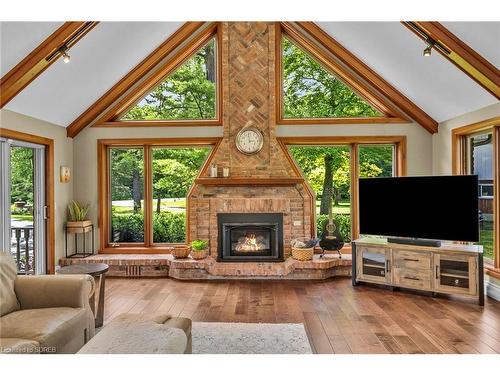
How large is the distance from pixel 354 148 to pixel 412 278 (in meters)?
2.30

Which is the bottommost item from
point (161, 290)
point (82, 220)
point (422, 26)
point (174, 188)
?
point (161, 290)

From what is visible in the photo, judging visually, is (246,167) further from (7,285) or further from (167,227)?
(7,285)

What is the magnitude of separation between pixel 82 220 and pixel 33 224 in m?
0.75

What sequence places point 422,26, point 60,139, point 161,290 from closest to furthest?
1. point 422,26
2. point 161,290
3. point 60,139

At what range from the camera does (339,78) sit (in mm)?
6258

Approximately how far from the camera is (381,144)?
251 inches

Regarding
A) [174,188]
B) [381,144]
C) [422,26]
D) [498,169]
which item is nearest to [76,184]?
[174,188]

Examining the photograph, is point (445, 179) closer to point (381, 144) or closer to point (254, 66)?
point (381, 144)

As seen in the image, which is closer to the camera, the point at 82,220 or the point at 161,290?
the point at 161,290

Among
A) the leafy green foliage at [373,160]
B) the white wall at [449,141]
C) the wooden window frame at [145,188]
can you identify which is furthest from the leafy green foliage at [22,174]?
the white wall at [449,141]

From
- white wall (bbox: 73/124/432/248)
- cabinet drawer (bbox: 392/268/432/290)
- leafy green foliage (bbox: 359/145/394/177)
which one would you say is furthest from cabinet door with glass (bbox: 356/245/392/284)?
white wall (bbox: 73/124/432/248)

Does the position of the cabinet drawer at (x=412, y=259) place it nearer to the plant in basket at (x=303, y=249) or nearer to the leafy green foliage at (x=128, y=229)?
the plant in basket at (x=303, y=249)

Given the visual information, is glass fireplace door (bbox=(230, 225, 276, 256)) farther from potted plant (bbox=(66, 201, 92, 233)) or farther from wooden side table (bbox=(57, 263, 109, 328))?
wooden side table (bbox=(57, 263, 109, 328))

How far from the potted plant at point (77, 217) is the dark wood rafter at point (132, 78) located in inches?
45.4
